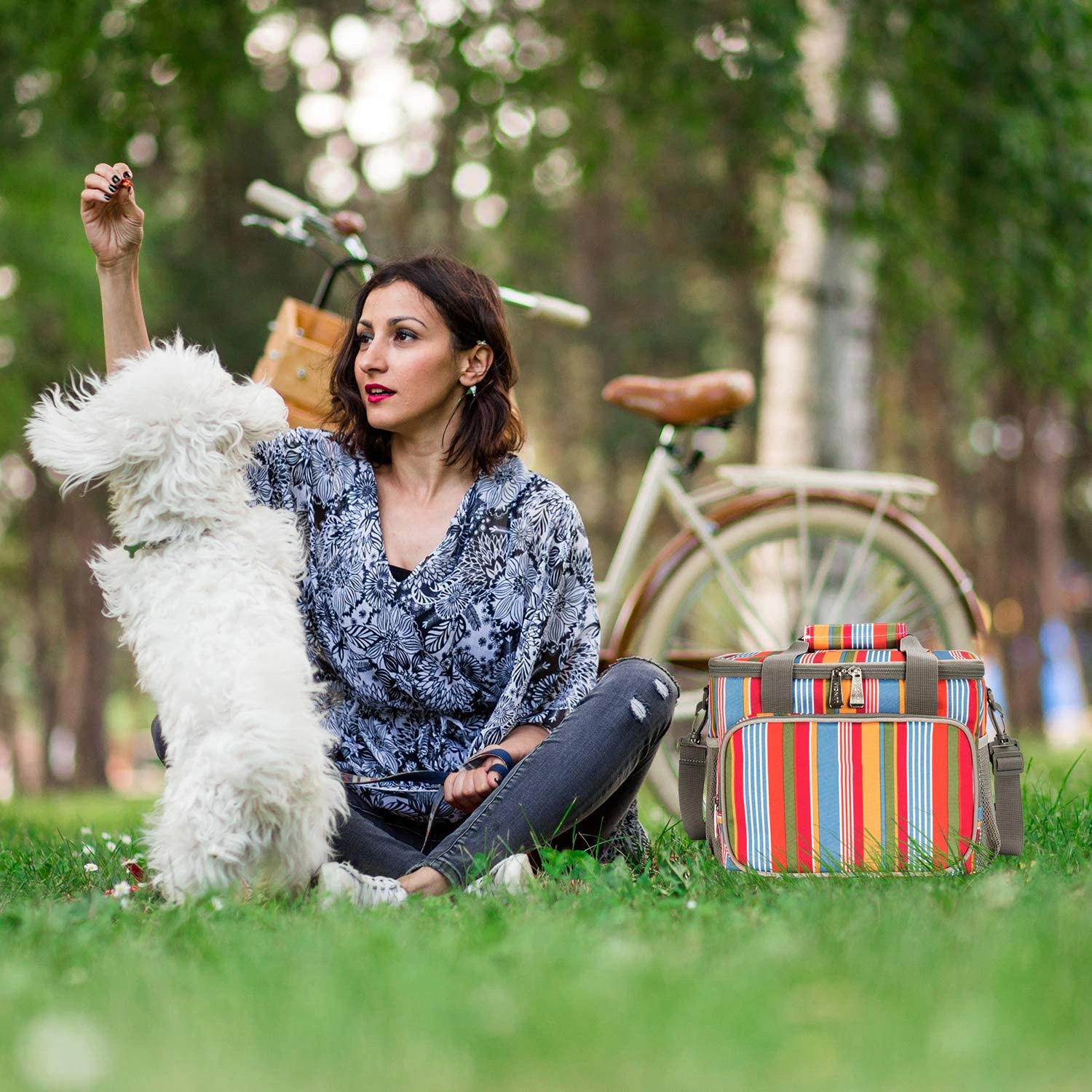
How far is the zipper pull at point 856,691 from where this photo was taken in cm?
253

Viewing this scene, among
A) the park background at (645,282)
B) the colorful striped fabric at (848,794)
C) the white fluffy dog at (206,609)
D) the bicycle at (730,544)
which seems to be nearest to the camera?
the park background at (645,282)

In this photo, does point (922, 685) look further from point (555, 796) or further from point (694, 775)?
point (555, 796)

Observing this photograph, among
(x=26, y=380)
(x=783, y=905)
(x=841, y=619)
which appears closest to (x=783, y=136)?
(x=841, y=619)

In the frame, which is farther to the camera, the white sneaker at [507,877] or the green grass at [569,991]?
the white sneaker at [507,877]

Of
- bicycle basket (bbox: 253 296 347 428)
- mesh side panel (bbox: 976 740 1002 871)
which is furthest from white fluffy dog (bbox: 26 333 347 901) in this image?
mesh side panel (bbox: 976 740 1002 871)

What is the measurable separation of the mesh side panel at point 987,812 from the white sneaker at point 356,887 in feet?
3.63

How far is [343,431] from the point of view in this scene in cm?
292

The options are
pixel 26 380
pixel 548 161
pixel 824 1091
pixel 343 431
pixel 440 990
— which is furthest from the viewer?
pixel 26 380

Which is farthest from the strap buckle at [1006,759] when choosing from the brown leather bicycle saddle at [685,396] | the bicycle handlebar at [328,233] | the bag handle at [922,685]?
the bicycle handlebar at [328,233]

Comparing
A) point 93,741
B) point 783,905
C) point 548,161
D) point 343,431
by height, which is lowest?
point 93,741

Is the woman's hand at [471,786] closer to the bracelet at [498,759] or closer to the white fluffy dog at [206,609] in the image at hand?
the bracelet at [498,759]

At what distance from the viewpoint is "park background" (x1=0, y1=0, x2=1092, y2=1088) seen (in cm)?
166

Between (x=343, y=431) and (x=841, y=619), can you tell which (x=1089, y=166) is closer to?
(x=841, y=619)

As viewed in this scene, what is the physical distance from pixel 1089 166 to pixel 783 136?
1.54m
